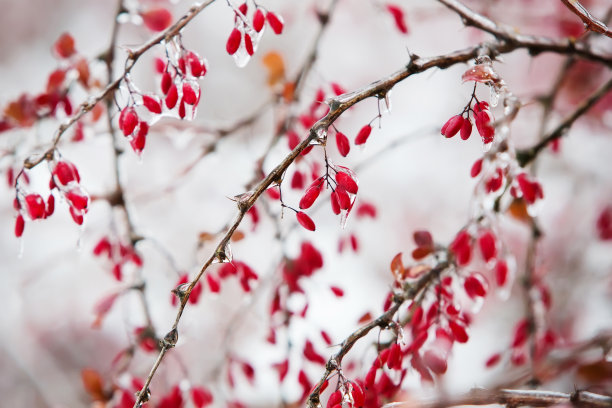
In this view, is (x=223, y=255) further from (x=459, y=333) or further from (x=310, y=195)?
(x=459, y=333)

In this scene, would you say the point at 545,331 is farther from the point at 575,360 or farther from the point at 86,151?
the point at 86,151

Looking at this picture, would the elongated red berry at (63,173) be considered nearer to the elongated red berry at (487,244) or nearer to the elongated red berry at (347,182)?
the elongated red berry at (347,182)

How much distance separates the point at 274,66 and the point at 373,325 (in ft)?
3.63

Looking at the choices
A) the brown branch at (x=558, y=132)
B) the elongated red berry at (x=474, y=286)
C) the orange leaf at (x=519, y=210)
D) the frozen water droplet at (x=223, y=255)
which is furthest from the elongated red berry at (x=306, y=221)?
the orange leaf at (x=519, y=210)

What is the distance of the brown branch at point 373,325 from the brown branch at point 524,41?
556 millimetres

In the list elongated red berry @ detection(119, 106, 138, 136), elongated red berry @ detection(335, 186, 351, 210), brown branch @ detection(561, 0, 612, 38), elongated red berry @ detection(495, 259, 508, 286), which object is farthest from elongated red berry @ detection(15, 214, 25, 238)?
elongated red berry @ detection(495, 259, 508, 286)

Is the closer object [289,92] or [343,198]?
[343,198]

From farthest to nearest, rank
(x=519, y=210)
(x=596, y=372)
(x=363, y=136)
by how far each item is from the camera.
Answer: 1. (x=519, y=210)
2. (x=596, y=372)
3. (x=363, y=136)

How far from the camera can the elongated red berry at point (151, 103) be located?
124 cm

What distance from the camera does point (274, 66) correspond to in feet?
6.41

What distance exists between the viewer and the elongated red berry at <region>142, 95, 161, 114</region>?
1.24m

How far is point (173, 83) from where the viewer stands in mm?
1200

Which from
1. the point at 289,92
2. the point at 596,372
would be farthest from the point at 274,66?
the point at 596,372

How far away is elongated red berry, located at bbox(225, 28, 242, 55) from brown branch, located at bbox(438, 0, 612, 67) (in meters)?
0.47
